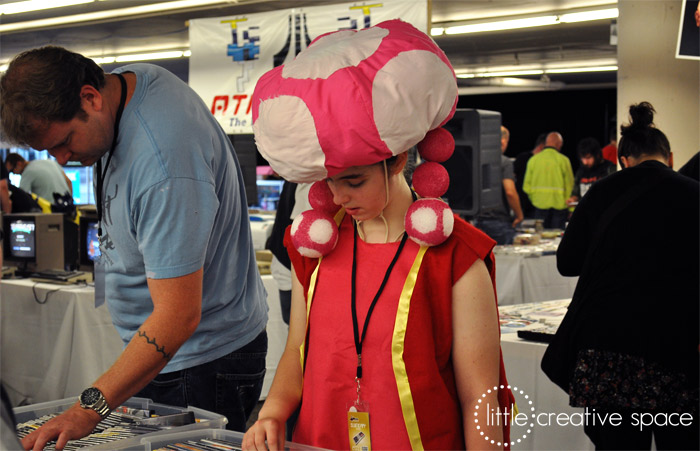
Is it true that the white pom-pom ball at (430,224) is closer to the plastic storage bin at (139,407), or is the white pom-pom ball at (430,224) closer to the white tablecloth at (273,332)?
the plastic storage bin at (139,407)

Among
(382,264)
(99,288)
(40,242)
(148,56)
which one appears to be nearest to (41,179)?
(40,242)

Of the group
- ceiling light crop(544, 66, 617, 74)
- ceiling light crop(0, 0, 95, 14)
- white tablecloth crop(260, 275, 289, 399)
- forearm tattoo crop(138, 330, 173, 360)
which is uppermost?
ceiling light crop(544, 66, 617, 74)

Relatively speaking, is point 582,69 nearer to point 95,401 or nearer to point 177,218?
point 177,218

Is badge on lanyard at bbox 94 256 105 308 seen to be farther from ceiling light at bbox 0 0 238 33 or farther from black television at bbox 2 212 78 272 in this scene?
Result: ceiling light at bbox 0 0 238 33

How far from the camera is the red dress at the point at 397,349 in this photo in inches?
56.6

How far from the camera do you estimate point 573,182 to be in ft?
29.3

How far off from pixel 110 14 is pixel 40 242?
457 centimetres

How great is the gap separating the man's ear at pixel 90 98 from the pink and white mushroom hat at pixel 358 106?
421mm

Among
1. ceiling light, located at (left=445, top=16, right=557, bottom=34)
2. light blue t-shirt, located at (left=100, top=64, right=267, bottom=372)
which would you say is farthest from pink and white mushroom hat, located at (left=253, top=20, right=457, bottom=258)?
ceiling light, located at (left=445, top=16, right=557, bottom=34)

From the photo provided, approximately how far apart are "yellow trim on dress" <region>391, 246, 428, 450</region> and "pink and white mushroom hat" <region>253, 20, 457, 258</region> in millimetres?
114

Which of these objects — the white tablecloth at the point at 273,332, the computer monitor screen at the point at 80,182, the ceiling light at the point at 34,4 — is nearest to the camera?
the white tablecloth at the point at 273,332

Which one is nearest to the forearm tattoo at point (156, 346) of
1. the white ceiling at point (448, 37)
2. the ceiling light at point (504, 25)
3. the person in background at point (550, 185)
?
the white ceiling at point (448, 37)

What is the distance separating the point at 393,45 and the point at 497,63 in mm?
12000

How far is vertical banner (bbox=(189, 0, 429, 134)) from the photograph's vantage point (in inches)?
211
